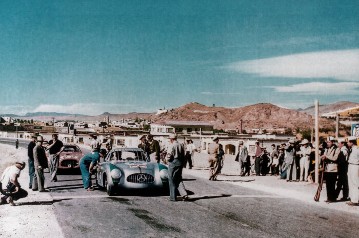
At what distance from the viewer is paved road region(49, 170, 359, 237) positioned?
728cm

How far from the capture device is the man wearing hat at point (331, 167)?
37.2ft

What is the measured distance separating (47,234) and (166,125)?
355 feet

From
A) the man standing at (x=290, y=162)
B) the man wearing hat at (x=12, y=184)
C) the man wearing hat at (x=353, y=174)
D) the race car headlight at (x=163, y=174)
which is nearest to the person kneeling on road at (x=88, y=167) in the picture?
the race car headlight at (x=163, y=174)

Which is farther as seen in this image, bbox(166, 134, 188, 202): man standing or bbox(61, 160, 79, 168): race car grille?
bbox(61, 160, 79, 168): race car grille

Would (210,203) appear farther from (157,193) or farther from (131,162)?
(131,162)

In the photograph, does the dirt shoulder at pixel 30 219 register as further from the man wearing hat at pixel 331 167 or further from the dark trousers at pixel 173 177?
the man wearing hat at pixel 331 167

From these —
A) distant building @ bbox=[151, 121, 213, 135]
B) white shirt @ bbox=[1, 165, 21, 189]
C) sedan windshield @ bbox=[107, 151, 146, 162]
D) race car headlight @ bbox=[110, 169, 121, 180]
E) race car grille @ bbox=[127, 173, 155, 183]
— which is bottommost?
race car grille @ bbox=[127, 173, 155, 183]

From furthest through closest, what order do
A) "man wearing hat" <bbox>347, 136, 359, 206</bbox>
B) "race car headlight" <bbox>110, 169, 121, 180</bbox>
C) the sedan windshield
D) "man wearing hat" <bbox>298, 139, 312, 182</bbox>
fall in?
"man wearing hat" <bbox>298, 139, 312, 182</bbox>, the sedan windshield, "race car headlight" <bbox>110, 169, 121, 180</bbox>, "man wearing hat" <bbox>347, 136, 359, 206</bbox>

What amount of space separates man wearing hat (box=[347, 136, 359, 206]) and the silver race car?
5044mm

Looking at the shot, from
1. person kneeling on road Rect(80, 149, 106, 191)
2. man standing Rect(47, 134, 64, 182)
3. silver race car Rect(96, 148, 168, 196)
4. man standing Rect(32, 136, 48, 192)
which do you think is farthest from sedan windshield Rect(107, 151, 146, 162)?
man standing Rect(47, 134, 64, 182)

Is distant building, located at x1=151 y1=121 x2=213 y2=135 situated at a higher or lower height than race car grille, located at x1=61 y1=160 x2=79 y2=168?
higher

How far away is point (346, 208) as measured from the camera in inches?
411

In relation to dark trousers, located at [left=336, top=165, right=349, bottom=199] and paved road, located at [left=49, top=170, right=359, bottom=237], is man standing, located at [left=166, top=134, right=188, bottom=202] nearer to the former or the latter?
paved road, located at [left=49, top=170, right=359, bottom=237]

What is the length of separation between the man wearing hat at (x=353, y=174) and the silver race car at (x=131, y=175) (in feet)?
16.5
